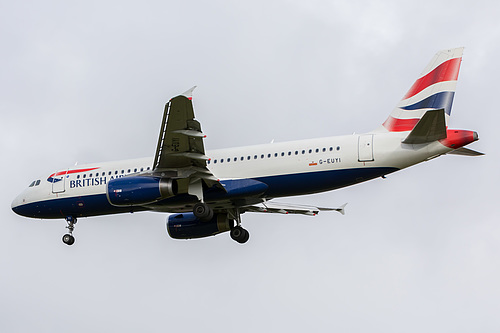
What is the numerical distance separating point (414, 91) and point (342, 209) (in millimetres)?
6497

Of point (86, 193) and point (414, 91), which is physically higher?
point (414, 91)

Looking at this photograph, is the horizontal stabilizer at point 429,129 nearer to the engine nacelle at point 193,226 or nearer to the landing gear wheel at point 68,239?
the engine nacelle at point 193,226

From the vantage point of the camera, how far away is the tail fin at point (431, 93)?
36000 mm

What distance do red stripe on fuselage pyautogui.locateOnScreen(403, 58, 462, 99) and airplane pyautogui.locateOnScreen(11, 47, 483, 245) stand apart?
4cm

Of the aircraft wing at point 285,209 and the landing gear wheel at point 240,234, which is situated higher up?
the aircraft wing at point 285,209

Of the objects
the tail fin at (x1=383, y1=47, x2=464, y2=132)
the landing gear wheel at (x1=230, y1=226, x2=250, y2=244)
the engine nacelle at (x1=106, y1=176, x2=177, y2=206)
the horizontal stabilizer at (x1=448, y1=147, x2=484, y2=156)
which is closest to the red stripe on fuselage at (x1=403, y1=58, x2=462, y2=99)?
the tail fin at (x1=383, y1=47, x2=464, y2=132)

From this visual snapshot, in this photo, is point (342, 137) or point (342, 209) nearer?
point (342, 137)

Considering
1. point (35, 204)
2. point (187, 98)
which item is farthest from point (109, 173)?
point (187, 98)

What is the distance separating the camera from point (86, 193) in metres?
39.3

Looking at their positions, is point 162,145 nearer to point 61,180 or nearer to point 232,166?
point 232,166

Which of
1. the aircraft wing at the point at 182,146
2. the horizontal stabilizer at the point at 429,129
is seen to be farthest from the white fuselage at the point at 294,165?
the aircraft wing at the point at 182,146

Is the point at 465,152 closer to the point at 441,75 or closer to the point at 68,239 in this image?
the point at 441,75

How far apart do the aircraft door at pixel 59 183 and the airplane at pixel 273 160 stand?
134 centimetres

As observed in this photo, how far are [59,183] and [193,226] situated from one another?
6375 mm
